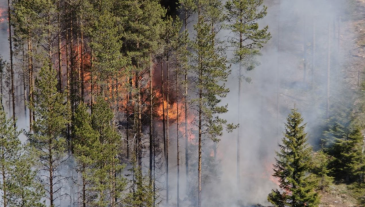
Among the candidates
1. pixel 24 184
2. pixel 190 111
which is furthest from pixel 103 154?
pixel 190 111

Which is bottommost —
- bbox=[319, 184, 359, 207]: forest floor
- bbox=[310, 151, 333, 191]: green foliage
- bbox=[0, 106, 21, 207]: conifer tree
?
bbox=[319, 184, 359, 207]: forest floor

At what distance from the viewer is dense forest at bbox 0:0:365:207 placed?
23938 millimetres

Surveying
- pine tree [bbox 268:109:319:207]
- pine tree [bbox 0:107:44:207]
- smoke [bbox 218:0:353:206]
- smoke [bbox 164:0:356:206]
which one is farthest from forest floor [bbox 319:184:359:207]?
pine tree [bbox 0:107:44:207]

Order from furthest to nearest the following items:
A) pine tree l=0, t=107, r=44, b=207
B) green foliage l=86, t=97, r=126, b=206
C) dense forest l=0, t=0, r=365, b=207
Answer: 1. dense forest l=0, t=0, r=365, b=207
2. green foliage l=86, t=97, r=126, b=206
3. pine tree l=0, t=107, r=44, b=207

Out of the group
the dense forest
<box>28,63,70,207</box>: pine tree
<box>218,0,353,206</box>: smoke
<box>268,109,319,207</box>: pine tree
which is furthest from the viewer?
<box>218,0,353,206</box>: smoke

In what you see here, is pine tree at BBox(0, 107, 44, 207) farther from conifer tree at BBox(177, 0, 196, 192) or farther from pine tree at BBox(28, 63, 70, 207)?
conifer tree at BBox(177, 0, 196, 192)

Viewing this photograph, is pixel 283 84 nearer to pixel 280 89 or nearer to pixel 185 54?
pixel 280 89

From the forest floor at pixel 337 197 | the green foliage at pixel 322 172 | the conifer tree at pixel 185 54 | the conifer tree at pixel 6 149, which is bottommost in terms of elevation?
the forest floor at pixel 337 197

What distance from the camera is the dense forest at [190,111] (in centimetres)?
2394

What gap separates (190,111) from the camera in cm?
3984

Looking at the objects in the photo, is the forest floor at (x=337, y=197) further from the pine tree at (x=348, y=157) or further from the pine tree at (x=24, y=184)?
the pine tree at (x=24, y=184)

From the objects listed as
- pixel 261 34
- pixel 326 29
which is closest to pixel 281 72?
pixel 326 29

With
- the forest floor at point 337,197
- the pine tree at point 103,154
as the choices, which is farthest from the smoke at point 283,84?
the pine tree at point 103,154

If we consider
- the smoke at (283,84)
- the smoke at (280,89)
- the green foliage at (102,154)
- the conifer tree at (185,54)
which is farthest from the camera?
the smoke at (283,84)
